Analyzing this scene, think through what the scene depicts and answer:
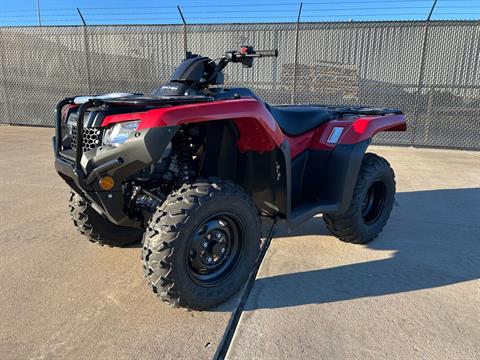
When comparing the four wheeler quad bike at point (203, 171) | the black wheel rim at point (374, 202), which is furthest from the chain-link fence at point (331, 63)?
the four wheeler quad bike at point (203, 171)

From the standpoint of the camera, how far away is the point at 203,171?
2.84 meters

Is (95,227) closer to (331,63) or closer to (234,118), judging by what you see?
(234,118)

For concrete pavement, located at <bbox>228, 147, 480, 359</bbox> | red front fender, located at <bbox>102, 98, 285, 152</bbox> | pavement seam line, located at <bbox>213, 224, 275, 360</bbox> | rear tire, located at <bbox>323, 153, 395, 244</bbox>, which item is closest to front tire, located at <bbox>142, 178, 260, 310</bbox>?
pavement seam line, located at <bbox>213, 224, 275, 360</bbox>

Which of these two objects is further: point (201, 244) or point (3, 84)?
point (3, 84)

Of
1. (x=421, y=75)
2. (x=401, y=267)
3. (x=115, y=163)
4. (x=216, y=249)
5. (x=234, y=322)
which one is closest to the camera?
(x=115, y=163)

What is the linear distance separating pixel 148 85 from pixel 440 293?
30.8ft

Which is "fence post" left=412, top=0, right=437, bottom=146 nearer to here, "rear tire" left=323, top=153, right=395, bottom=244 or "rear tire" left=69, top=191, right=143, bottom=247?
"rear tire" left=323, top=153, right=395, bottom=244

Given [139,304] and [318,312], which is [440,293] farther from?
[139,304]

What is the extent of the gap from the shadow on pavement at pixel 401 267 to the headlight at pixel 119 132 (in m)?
1.33

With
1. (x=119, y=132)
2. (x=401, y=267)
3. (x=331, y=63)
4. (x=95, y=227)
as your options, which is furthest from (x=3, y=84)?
(x=401, y=267)

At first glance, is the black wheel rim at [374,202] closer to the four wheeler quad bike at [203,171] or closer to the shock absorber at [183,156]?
the four wheeler quad bike at [203,171]

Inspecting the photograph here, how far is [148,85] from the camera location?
1074 cm

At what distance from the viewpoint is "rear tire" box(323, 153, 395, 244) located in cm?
349

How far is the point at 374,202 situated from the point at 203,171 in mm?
1995
